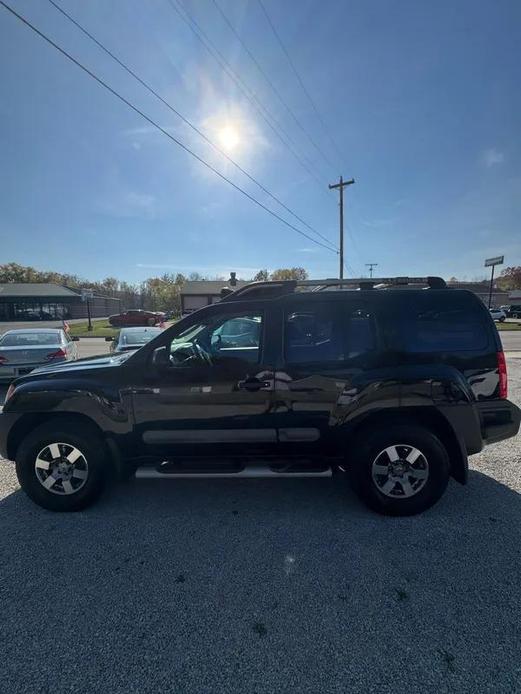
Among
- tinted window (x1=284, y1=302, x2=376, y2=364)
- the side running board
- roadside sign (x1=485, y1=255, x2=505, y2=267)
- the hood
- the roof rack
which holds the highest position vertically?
roadside sign (x1=485, y1=255, x2=505, y2=267)

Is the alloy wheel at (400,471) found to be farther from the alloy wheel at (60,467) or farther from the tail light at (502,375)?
the alloy wheel at (60,467)

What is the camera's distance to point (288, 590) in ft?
7.34

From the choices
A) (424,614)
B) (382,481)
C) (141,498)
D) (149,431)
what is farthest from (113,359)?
(424,614)

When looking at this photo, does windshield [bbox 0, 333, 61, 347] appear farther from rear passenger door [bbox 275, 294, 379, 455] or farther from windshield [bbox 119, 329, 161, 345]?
rear passenger door [bbox 275, 294, 379, 455]

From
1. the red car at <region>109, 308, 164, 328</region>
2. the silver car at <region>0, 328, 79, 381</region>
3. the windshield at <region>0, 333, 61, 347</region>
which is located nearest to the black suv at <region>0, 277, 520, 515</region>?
the silver car at <region>0, 328, 79, 381</region>

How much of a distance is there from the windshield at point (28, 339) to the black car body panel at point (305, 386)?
570cm

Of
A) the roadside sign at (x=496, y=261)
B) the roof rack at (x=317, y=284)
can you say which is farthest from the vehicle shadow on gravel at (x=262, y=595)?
the roadside sign at (x=496, y=261)

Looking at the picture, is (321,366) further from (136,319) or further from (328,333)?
(136,319)

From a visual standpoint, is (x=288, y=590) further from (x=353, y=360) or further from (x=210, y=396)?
(x=353, y=360)

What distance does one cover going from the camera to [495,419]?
319 cm

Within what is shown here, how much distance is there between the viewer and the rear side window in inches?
122

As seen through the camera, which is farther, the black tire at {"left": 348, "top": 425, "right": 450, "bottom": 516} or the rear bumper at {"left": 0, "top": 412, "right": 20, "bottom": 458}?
the rear bumper at {"left": 0, "top": 412, "right": 20, "bottom": 458}

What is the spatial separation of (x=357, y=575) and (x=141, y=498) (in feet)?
6.96

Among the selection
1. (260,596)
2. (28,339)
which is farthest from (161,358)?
(28,339)
